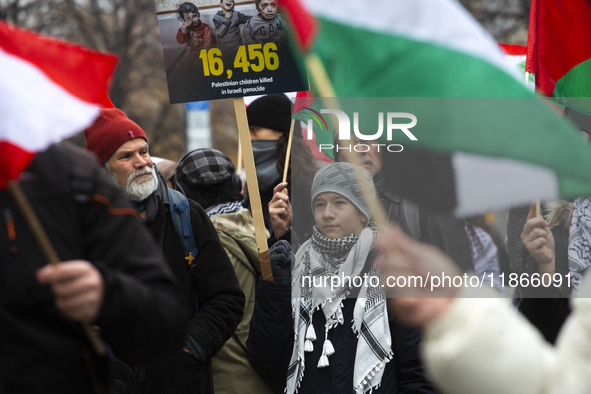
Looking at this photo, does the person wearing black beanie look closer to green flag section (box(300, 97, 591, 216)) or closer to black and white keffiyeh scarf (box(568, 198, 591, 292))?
black and white keffiyeh scarf (box(568, 198, 591, 292))

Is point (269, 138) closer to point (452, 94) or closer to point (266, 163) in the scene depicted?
point (266, 163)

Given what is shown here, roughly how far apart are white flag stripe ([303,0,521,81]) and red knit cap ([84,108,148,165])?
5.35ft

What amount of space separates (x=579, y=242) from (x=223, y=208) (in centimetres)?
192

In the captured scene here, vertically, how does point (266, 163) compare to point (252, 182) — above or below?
below

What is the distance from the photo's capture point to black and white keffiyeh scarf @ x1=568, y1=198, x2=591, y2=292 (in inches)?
84.6

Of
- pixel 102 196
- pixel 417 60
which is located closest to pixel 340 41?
pixel 417 60

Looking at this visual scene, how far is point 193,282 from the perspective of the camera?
A: 2.88 metres

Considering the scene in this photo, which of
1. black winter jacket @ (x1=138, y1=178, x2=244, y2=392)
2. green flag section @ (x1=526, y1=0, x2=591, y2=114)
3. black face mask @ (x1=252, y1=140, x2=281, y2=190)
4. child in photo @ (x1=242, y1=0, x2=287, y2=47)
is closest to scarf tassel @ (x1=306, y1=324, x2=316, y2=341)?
black winter jacket @ (x1=138, y1=178, x2=244, y2=392)

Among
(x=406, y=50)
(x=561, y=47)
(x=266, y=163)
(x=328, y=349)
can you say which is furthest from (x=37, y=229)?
(x=266, y=163)

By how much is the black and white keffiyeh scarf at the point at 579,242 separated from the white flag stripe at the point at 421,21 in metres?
0.72

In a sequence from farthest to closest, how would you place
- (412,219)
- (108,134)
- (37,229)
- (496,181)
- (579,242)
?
1. (108,134)
2. (579,242)
3. (412,219)
4. (496,181)
5. (37,229)

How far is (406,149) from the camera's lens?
1892 millimetres

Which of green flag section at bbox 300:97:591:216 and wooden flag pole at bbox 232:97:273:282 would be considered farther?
wooden flag pole at bbox 232:97:273:282

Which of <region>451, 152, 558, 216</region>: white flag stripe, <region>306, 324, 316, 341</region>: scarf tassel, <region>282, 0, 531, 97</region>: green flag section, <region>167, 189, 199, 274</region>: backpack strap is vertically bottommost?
<region>306, 324, 316, 341</region>: scarf tassel
